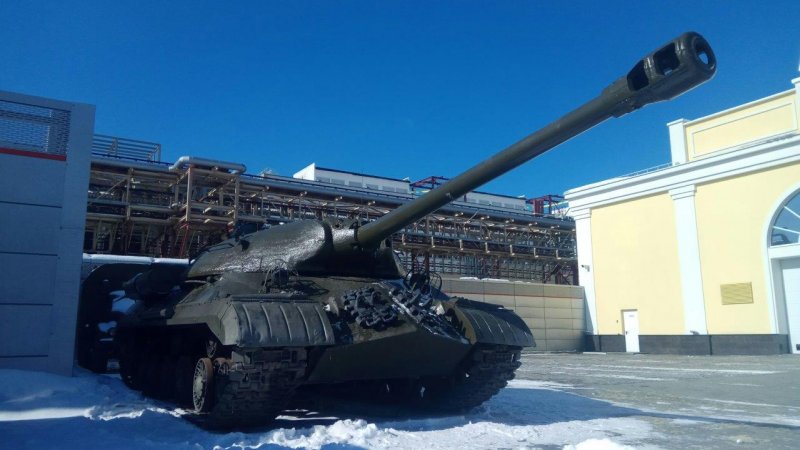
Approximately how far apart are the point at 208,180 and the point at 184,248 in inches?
108

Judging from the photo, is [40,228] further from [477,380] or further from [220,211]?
[220,211]

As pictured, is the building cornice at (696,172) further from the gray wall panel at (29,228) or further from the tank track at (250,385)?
the gray wall panel at (29,228)

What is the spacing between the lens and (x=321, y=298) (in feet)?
27.8

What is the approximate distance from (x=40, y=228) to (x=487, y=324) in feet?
25.2

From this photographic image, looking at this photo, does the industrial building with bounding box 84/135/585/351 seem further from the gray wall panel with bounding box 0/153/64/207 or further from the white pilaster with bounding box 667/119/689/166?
the white pilaster with bounding box 667/119/689/166

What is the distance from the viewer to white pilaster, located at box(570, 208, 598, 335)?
96.2 feet

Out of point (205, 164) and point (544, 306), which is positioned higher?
point (205, 164)

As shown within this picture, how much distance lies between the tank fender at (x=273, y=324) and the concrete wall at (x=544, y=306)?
18.2m

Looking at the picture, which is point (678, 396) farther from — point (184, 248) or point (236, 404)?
point (184, 248)

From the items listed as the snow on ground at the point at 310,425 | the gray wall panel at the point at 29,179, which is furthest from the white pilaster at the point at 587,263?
the gray wall panel at the point at 29,179

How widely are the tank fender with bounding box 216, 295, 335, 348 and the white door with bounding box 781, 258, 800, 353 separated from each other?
67.2 ft

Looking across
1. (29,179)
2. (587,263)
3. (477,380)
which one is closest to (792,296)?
(587,263)

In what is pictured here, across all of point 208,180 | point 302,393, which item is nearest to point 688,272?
point 208,180

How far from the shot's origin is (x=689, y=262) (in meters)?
25.5
